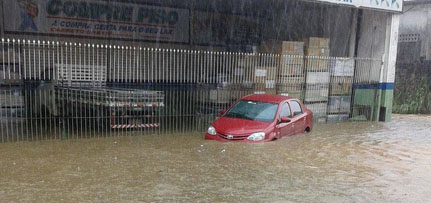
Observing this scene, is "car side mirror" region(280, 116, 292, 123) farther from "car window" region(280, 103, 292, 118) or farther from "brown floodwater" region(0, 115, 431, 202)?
"brown floodwater" region(0, 115, 431, 202)

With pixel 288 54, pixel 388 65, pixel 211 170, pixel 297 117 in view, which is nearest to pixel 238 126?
pixel 297 117

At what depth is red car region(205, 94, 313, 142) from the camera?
30.4ft

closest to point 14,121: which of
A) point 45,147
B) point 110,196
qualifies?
point 45,147

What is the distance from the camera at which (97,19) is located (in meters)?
15.4

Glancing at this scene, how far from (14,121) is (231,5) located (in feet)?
38.6

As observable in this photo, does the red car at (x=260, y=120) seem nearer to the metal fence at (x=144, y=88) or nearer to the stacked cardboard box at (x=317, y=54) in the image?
the metal fence at (x=144, y=88)

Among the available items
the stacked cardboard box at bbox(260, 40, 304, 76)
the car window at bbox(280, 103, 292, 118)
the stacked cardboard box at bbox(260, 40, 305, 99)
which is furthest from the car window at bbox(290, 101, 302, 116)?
the stacked cardboard box at bbox(260, 40, 304, 76)

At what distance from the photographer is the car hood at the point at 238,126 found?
30.4 ft

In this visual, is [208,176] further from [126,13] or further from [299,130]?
[126,13]

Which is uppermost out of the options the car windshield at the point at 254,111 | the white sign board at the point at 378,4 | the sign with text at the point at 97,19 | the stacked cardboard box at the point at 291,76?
the white sign board at the point at 378,4

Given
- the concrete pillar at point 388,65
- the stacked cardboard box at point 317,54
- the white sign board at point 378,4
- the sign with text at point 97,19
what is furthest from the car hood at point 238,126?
the concrete pillar at point 388,65

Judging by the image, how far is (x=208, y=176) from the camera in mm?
6711

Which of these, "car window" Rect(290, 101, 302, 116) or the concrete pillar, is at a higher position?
the concrete pillar

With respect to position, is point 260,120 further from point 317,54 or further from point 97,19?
point 97,19
